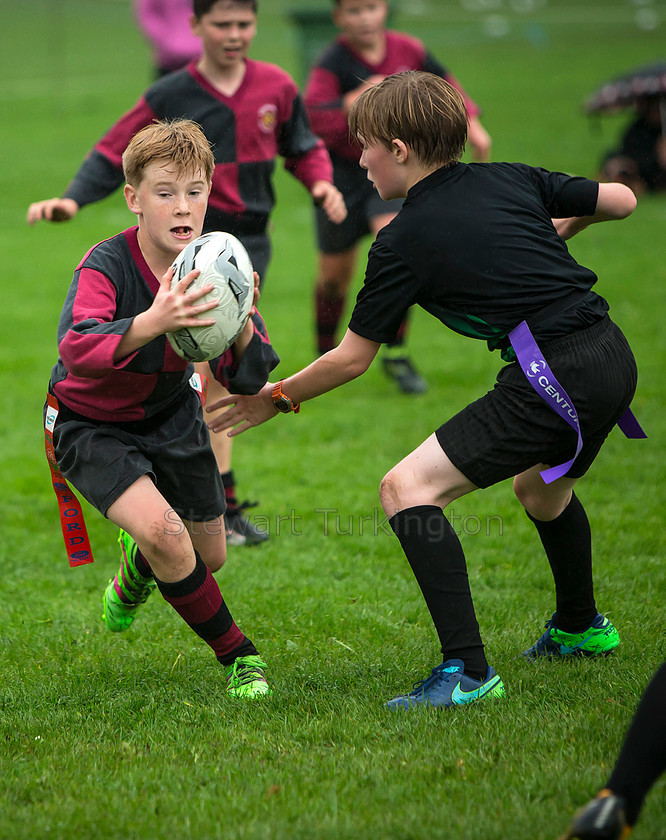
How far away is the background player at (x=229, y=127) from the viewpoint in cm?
464

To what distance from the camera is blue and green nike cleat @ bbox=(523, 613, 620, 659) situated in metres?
3.58

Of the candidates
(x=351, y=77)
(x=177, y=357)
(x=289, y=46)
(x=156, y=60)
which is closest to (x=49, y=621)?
(x=177, y=357)

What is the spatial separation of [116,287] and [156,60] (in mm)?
7351

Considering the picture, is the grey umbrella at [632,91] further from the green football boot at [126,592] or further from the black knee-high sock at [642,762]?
the black knee-high sock at [642,762]

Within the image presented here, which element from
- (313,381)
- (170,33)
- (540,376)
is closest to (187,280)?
(313,381)

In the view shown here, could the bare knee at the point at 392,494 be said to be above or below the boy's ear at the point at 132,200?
below

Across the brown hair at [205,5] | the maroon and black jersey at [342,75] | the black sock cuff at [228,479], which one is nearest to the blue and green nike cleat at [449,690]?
the black sock cuff at [228,479]

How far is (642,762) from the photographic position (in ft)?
7.41

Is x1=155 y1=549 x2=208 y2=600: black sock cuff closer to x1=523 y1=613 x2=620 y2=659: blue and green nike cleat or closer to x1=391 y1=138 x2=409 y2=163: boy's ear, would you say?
x1=523 y1=613 x2=620 y2=659: blue and green nike cleat

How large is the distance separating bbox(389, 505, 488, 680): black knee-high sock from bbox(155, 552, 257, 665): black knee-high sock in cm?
64

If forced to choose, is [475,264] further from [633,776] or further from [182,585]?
[633,776]

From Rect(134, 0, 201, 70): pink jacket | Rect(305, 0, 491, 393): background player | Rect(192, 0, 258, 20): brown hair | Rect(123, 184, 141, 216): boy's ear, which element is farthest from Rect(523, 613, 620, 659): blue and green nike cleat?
Rect(134, 0, 201, 70): pink jacket

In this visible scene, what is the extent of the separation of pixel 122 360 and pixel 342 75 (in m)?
4.28

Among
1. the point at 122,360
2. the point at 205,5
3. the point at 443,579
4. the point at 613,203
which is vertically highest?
the point at 205,5
